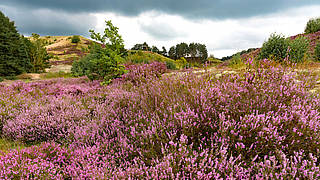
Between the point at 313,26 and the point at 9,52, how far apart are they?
40533 mm

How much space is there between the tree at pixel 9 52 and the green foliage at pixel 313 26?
131 ft

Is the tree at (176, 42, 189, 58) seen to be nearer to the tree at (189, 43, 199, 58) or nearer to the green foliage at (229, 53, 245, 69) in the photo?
the tree at (189, 43, 199, 58)

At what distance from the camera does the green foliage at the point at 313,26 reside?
2581 centimetres

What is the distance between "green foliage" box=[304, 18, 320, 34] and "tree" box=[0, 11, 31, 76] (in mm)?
39830

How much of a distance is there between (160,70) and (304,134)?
6.21 metres

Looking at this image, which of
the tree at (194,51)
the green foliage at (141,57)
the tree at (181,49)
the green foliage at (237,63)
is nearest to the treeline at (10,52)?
the green foliage at (141,57)

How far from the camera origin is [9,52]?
1817 cm

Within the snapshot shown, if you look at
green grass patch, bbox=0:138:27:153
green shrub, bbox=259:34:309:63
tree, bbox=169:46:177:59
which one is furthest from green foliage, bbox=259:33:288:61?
tree, bbox=169:46:177:59

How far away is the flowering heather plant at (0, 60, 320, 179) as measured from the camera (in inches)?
57.8

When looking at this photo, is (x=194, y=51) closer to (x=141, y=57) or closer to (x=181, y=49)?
(x=141, y=57)

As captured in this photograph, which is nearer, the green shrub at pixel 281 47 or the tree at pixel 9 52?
the green shrub at pixel 281 47

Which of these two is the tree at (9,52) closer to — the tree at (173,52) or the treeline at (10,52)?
the treeline at (10,52)

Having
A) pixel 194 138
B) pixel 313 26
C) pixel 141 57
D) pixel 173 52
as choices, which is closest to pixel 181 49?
pixel 173 52

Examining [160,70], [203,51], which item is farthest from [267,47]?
[203,51]
